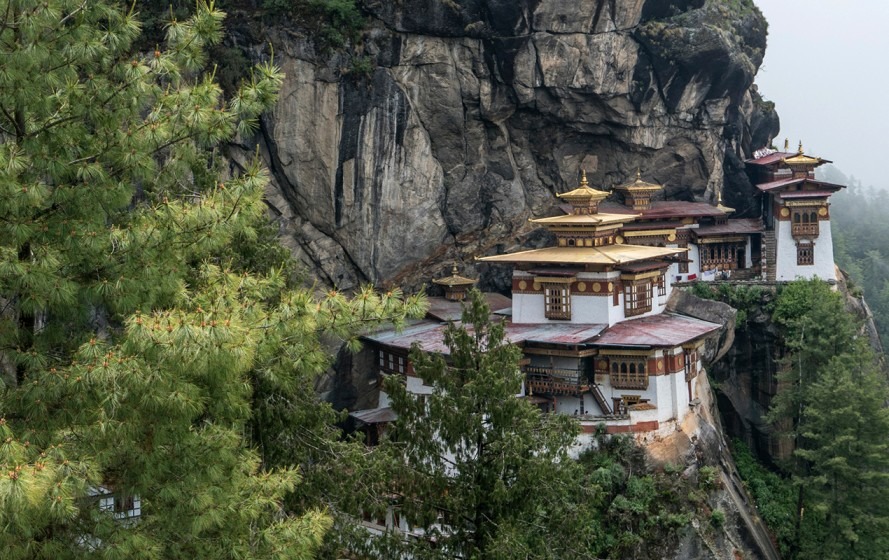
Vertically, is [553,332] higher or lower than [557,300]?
lower

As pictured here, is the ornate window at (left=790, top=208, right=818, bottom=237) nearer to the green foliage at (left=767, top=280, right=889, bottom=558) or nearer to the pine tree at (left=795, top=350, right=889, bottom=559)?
the green foliage at (left=767, top=280, right=889, bottom=558)

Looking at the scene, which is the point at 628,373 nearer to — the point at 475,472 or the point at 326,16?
the point at 475,472

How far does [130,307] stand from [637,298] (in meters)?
22.9

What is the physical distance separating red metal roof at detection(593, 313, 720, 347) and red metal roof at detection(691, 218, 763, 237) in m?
8.26

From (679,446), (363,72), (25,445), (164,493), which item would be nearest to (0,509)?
(25,445)

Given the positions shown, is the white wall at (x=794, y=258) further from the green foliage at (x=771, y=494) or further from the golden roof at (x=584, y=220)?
the golden roof at (x=584, y=220)

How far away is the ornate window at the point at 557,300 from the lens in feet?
106

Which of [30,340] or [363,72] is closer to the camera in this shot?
[30,340]

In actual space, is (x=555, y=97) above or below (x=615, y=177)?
above

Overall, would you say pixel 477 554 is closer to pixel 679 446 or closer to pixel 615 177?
pixel 679 446

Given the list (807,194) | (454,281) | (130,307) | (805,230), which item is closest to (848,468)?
(805,230)

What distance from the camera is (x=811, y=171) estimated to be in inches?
1569

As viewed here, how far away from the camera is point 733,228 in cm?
4128

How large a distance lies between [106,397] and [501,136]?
2795cm
